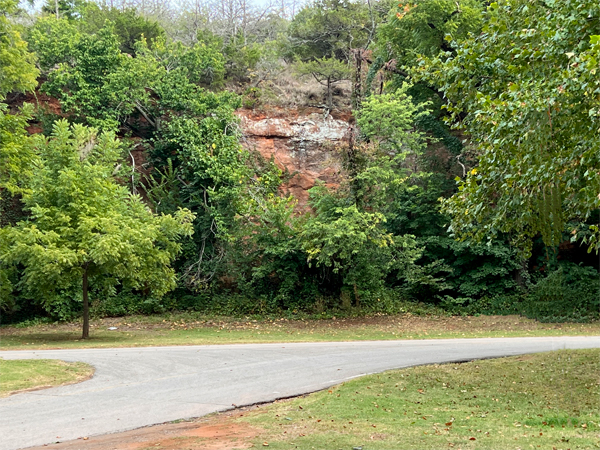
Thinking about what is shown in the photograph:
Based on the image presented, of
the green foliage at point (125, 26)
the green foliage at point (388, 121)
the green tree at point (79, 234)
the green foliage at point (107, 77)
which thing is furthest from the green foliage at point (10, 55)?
the green foliage at point (388, 121)

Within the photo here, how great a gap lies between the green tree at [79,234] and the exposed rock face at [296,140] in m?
12.6

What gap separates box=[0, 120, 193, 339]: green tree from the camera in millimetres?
17891

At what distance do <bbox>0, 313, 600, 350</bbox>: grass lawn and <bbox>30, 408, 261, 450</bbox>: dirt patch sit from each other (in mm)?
10560

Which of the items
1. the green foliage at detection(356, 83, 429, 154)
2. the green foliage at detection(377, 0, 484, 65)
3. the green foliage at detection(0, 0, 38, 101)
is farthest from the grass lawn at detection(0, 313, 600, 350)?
the green foliage at detection(377, 0, 484, 65)

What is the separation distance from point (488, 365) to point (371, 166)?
43.4 feet

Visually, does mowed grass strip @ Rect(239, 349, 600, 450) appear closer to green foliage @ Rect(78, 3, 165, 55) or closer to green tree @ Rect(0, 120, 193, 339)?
green tree @ Rect(0, 120, 193, 339)

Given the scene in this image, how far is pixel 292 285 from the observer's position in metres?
26.6

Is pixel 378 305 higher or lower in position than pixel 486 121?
lower

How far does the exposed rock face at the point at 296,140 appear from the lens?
108 ft

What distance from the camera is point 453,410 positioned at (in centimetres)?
877

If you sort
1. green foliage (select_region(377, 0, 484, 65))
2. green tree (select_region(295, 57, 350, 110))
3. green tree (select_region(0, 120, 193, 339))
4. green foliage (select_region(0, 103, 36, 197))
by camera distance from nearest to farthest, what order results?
green tree (select_region(0, 120, 193, 339)) → green foliage (select_region(0, 103, 36, 197)) → green foliage (select_region(377, 0, 484, 65)) → green tree (select_region(295, 57, 350, 110))

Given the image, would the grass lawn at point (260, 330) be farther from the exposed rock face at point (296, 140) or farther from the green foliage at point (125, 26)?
the green foliage at point (125, 26)

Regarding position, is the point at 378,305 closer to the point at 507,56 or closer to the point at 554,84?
the point at 507,56

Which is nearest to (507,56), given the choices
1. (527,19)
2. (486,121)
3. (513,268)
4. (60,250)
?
(527,19)
